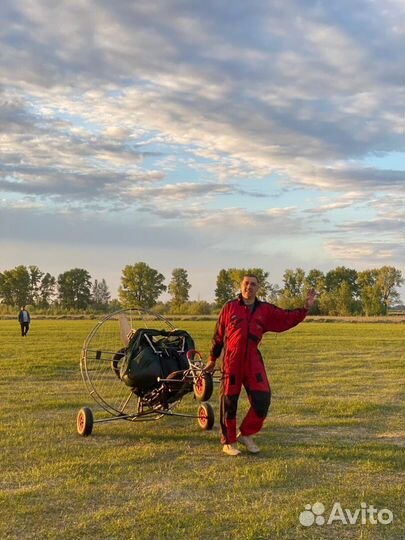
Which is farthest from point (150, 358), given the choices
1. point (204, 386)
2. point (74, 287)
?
point (74, 287)

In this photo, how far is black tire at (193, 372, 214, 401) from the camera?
24.7ft

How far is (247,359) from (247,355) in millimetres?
51

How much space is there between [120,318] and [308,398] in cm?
415

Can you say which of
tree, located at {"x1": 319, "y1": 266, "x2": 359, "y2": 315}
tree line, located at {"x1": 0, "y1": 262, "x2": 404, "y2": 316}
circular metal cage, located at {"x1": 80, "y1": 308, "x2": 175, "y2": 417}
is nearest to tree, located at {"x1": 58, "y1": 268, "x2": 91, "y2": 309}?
tree line, located at {"x1": 0, "y1": 262, "x2": 404, "y2": 316}

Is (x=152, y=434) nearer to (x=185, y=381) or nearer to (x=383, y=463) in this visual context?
(x=185, y=381)

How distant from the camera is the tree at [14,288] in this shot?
121 metres

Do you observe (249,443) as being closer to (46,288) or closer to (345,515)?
(345,515)

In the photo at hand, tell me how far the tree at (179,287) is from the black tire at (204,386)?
9257 centimetres

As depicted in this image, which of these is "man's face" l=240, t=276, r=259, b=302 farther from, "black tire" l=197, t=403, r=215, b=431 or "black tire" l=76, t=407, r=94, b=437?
"black tire" l=76, t=407, r=94, b=437

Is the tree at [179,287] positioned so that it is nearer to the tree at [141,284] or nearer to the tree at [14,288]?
the tree at [141,284]

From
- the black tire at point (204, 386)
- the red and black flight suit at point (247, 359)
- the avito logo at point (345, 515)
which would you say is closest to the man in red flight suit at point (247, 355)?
the red and black flight suit at point (247, 359)

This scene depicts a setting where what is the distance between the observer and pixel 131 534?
4.73 m

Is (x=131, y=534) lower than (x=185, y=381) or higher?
lower

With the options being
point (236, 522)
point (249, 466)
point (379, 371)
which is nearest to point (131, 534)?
point (236, 522)
